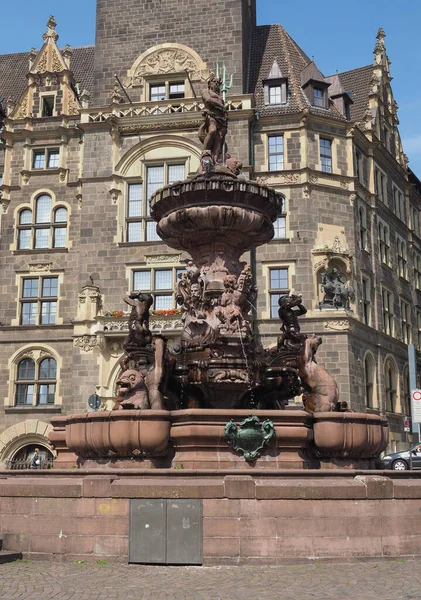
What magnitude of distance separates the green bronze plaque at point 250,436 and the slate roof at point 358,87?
1312 inches

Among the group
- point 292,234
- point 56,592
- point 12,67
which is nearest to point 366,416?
point 56,592

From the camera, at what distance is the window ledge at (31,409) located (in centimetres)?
3631

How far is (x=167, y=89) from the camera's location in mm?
38562

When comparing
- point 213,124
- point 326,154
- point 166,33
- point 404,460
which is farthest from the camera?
point 166,33

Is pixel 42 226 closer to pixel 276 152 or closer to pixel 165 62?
pixel 165 62

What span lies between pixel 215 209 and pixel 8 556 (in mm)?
7655

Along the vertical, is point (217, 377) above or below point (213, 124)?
below

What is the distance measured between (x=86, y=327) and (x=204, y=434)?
23784 millimetres

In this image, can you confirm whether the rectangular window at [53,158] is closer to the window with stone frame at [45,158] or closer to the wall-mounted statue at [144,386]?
the window with stone frame at [45,158]

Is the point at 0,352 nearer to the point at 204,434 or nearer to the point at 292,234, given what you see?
the point at 292,234

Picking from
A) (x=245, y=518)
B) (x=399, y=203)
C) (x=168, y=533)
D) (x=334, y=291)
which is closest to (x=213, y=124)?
(x=245, y=518)

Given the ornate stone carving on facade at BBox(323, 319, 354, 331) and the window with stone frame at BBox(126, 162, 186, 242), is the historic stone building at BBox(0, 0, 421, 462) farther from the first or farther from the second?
the ornate stone carving on facade at BBox(323, 319, 354, 331)

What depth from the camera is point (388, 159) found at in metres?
42.8

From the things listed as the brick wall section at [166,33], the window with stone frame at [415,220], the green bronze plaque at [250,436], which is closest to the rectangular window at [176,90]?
the brick wall section at [166,33]
